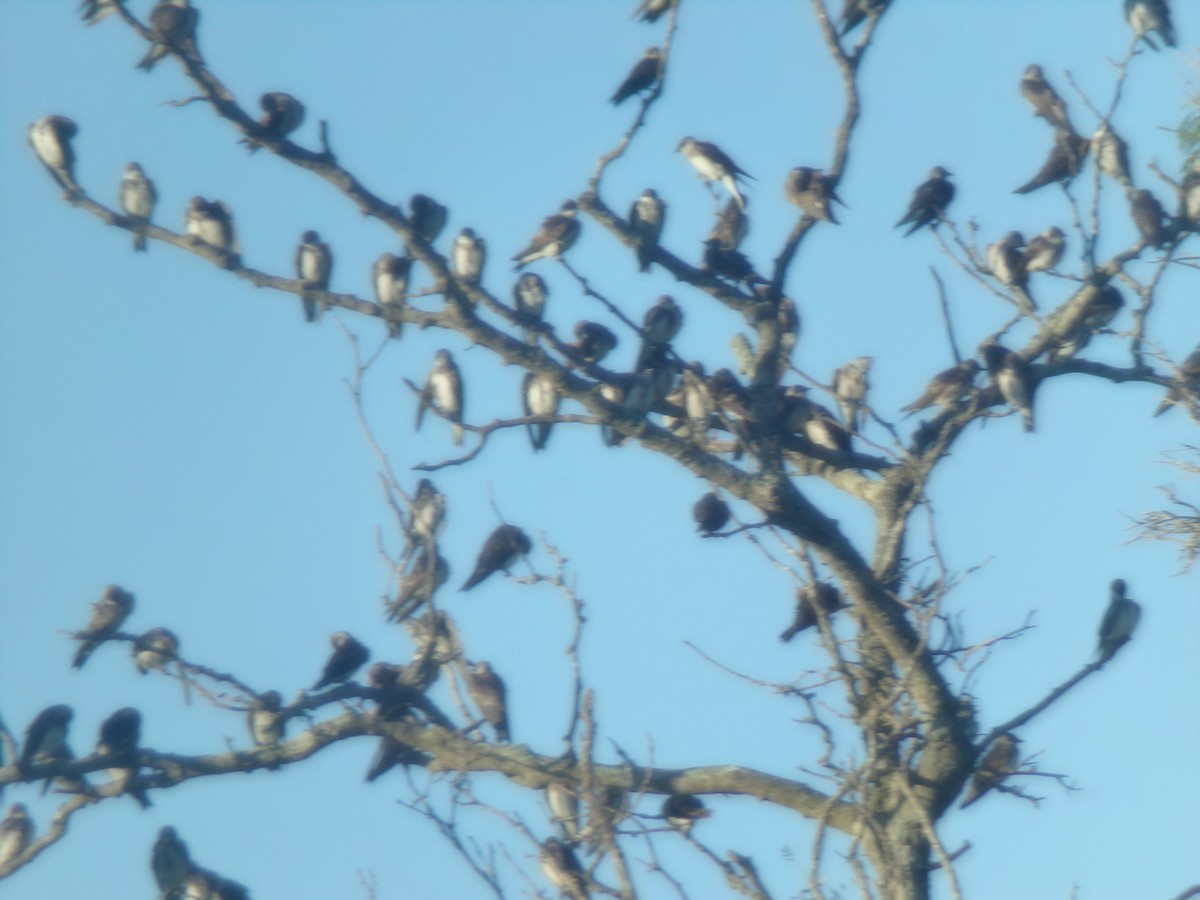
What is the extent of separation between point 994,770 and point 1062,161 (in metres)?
4.22

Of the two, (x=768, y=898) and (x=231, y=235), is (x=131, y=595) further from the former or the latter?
(x=768, y=898)

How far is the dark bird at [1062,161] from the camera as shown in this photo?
962 centimetres

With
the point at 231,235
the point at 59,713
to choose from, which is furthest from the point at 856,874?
the point at 231,235

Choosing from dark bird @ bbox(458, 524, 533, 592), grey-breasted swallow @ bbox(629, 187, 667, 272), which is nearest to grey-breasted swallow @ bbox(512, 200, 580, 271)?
grey-breasted swallow @ bbox(629, 187, 667, 272)

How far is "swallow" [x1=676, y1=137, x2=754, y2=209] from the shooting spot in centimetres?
1038

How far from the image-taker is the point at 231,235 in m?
12.4

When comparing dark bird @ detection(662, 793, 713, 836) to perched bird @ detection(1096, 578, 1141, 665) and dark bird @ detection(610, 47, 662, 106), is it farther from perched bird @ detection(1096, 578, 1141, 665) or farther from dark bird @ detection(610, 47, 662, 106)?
dark bird @ detection(610, 47, 662, 106)

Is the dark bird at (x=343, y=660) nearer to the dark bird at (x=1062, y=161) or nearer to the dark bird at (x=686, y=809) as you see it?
the dark bird at (x=686, y=809)

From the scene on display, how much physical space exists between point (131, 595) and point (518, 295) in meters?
3.44

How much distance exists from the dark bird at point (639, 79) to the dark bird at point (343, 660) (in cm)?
342

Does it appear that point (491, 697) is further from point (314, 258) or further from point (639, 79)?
point (314, 258)

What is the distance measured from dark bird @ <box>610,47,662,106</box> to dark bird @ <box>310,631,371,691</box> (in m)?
3.42

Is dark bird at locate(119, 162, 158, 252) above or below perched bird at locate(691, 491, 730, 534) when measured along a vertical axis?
above

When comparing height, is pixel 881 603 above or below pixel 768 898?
above
